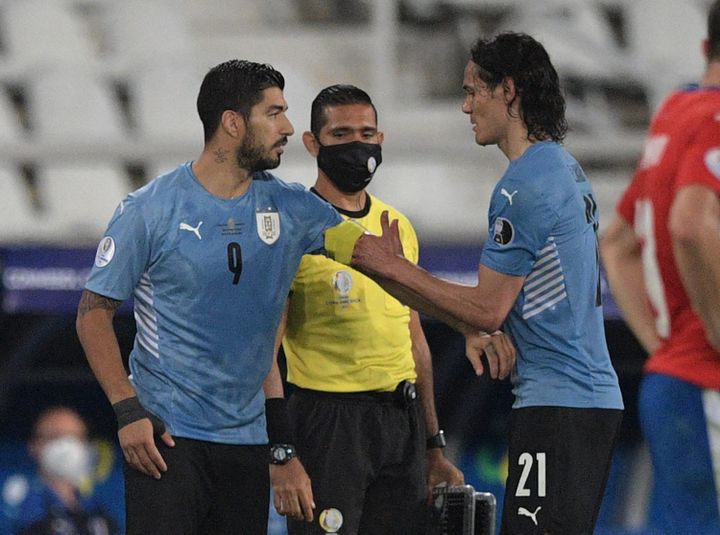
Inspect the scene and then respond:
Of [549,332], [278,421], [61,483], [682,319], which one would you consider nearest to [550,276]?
[549,332]

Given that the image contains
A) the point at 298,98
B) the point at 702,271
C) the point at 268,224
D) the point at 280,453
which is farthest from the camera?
the point at 298,98

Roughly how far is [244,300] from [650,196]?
152cm

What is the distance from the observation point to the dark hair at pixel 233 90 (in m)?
5.06

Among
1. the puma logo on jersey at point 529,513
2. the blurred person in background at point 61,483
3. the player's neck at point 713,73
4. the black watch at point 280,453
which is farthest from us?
the blurred person in background at point 61,483

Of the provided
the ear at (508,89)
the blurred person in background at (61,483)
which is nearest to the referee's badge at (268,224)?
the ear at (508,89)

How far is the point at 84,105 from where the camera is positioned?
1130 cm

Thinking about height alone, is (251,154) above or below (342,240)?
above

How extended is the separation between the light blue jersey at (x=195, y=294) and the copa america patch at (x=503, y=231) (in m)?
0.79

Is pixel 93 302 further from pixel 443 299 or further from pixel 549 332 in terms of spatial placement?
pixel 549 332

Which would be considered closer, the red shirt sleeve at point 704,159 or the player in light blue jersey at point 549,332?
the red shirt sleeve at point 704,159

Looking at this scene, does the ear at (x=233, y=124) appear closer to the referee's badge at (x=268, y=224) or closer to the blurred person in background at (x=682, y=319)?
the referee's badge at (x=268, y=224)

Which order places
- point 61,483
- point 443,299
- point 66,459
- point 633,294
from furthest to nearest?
point 66,459, point 61,483, point 443,299, point 633,294

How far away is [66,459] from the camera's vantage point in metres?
10.4

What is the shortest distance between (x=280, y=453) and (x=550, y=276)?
1.22 meters
